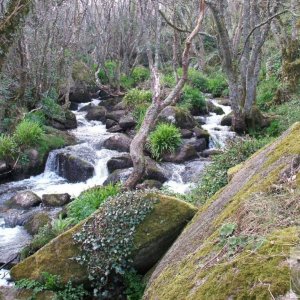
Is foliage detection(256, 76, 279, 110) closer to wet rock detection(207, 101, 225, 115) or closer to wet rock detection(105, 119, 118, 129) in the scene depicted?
wet rock detection(207, 101, 225, 115)

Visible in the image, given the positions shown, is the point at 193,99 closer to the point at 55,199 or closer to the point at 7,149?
the point at 7,149

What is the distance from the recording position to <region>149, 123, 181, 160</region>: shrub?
1368cm

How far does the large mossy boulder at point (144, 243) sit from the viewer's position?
17.5ft

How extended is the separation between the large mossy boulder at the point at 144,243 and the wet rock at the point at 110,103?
14.9 m

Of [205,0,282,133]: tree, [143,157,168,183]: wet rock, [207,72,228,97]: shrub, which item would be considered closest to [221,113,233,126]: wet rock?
[205,0,282,133]: tree

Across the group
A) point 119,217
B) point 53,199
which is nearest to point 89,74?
point 53,199

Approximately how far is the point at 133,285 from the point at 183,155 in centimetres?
875

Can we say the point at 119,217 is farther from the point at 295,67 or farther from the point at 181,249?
the point at 295,67

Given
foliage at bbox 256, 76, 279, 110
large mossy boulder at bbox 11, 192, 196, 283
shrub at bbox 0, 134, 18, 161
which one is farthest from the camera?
foliage at bbox 256, 76, 279, 110

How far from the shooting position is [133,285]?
516 cm

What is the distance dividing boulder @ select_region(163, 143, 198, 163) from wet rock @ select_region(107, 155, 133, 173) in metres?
1.27

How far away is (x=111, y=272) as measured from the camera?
17.4ft

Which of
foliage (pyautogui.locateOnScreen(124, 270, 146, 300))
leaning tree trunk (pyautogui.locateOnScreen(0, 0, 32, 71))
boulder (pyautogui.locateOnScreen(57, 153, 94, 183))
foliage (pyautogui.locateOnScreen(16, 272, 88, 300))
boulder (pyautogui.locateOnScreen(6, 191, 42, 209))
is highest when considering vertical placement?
leaning tree trunk (pyautogui.locateOnScreen(0, 0, 32, 71))

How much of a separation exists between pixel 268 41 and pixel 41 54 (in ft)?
45.8
